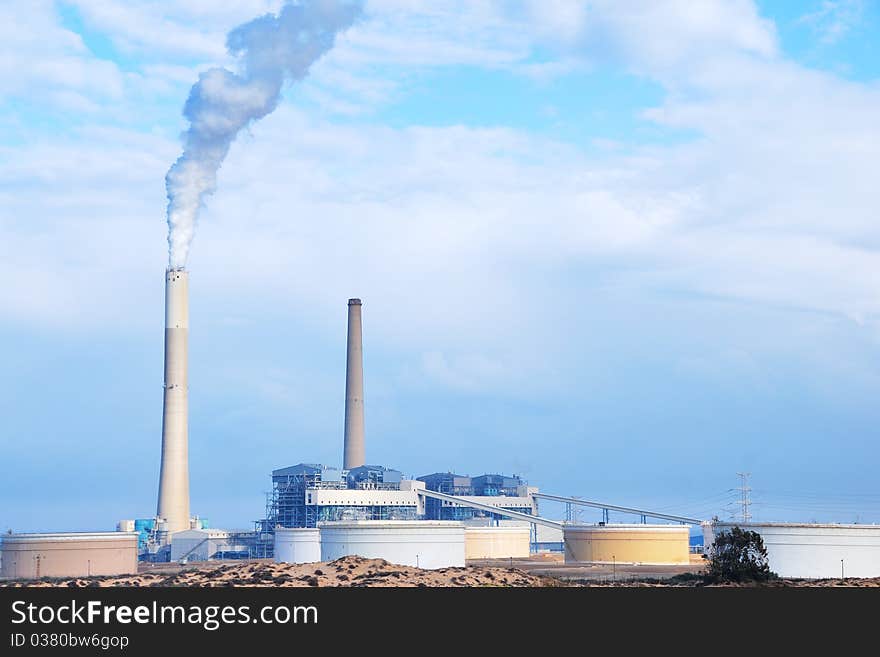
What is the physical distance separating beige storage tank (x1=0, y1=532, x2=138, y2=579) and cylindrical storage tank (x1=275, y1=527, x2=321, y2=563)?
1081 centimetres

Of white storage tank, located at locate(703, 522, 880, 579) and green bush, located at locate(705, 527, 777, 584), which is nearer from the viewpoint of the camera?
green bush, located at locate(705, 527, 777, 584)

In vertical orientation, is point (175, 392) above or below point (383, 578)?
above

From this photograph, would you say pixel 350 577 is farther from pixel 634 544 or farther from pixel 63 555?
pixel 634 544

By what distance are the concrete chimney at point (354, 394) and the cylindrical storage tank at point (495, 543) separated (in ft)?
45.6

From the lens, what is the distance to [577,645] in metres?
36.9

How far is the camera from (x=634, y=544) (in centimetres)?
10169

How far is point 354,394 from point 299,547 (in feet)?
106

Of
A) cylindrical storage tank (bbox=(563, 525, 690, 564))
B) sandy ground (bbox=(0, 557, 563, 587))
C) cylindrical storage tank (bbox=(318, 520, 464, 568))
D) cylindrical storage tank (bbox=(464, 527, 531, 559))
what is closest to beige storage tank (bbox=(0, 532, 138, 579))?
sandy ground (bbox=(0, 557, 563, 587))

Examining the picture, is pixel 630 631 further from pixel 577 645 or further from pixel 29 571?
pixel 29 571

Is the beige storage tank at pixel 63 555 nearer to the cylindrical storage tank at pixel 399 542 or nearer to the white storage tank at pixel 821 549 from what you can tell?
the cylindrical storage tank at pixel 399 542

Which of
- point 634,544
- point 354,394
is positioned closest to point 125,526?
point 354,394

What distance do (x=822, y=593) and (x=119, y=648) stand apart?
27.7m

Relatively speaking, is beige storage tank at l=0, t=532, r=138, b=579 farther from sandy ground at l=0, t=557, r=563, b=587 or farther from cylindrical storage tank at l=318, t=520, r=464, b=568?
cylindrical storage tank at l=318, t=520, r=464, b=568

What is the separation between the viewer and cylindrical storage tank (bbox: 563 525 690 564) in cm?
10131
